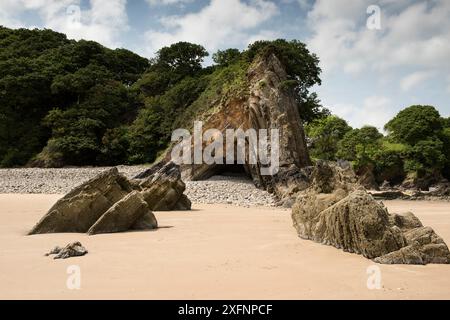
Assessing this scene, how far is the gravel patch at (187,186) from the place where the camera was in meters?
22.2

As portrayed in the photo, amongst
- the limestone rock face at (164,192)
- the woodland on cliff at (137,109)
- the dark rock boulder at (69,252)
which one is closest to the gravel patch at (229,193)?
the limestone rock face at (164,192)

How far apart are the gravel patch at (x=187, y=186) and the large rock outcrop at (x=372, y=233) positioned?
36.9ft

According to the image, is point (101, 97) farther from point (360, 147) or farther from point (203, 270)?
point (203, 270)

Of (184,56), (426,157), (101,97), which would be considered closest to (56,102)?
(101,97)

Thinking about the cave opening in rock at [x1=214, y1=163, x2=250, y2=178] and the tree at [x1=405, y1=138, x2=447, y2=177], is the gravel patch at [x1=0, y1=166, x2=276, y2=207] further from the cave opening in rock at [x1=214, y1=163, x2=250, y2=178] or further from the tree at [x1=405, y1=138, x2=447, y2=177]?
the tree at [x1=405, y1=138, x2=447, y2=177]

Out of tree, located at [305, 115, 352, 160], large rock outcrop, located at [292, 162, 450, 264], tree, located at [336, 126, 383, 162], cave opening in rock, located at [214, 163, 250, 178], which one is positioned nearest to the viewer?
large rock outcrop, located at [292, 162, 450, 264]

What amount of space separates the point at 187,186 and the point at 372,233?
1986 cm

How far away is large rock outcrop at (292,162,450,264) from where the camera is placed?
20.7 feet

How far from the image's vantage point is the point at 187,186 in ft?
85.4

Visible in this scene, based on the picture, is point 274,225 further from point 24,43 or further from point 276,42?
point 24,43

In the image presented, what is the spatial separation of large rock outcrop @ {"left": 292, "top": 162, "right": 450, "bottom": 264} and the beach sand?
0.83 ft

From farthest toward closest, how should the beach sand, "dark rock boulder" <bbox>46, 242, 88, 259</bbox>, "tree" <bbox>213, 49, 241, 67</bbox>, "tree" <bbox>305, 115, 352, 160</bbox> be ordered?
"tree" <bbox>305, 115, 352, 160</bbox>
"tree" <bbox>213, 49, 241, 67</bbox>
"dark rock boulder" <bbox>46, 242, 88, 259</bbox>
the beach sand

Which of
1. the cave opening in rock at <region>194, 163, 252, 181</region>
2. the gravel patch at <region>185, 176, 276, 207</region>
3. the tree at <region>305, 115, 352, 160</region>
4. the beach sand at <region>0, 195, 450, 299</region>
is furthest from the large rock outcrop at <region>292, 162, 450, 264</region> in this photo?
the tree at <region>305, 115, 352, 160</region>

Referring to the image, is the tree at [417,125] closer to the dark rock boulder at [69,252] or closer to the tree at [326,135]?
the tree at [326,135]
